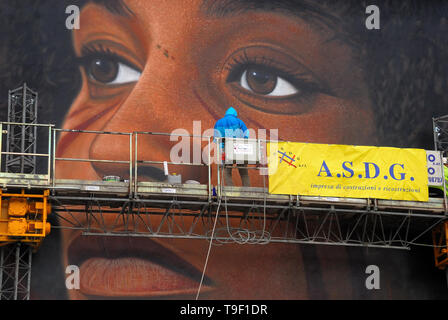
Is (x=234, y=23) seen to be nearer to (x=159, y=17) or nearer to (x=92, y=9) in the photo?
(x=159, y=17)

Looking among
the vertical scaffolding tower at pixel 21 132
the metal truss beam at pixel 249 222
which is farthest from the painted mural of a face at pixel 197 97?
the vertical scaffolding tower at pixel 21 132

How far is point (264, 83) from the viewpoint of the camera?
30.3 m

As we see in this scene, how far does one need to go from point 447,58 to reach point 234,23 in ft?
23.7

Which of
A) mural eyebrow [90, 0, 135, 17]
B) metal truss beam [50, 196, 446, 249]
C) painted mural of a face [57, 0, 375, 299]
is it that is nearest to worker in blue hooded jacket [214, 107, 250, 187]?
metal truss beam [50, 196, 446, 249]

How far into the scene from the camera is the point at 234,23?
30484 millimetres

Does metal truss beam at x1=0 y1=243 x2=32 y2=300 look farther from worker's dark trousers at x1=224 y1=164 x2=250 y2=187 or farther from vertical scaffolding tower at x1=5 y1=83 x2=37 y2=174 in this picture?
worker's dark trousers at x1=224 y1=164 x2=250 y2=187

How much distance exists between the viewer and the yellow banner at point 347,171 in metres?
25.8

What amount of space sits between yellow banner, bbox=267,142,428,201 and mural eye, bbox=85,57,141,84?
5688 mm

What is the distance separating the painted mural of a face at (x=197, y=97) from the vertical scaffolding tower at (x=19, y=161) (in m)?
1.15

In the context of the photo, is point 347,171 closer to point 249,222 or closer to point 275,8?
point 249,222

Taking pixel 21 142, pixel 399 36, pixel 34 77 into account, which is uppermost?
pixel 399 36

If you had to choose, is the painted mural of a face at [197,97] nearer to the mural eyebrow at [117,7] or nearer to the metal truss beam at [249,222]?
the mural eyebrow at [117,7]

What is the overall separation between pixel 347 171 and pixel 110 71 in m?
7.87
